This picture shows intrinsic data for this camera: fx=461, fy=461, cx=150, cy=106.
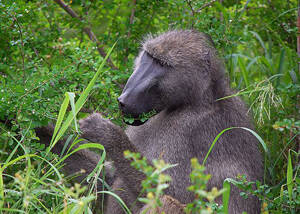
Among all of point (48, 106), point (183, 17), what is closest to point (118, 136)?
point (48, 106)

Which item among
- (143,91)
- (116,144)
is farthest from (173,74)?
(116,144)

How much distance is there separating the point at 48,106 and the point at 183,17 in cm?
159

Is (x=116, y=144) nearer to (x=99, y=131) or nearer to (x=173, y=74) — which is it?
(x=99, y=131)

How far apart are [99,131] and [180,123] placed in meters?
0.54

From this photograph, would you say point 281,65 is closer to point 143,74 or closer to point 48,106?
point 143,74

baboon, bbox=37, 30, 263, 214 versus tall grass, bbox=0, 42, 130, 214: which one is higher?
tall grass, bbox=0, 42, 130, 214

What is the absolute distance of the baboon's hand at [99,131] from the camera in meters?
2.92

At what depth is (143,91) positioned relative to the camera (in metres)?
2.93

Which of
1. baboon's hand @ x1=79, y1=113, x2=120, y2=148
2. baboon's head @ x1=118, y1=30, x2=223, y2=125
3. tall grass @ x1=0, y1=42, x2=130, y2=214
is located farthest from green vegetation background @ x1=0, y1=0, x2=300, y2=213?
baboon's head @ x1=118, y1=30, x2=223, y2=125

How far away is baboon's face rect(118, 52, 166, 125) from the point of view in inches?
113

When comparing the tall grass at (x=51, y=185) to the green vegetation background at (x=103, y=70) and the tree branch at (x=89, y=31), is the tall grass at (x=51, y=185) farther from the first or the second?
the tree branch at (x=89, y=31)

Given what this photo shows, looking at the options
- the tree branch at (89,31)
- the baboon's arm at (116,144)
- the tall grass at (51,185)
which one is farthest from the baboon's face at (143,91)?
the tree branch at (89,31)

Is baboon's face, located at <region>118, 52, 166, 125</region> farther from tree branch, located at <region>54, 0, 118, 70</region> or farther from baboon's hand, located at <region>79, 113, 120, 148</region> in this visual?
tree branch, located at <region>54, 0, 118, 70</region>

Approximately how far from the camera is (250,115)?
11.4 feet
